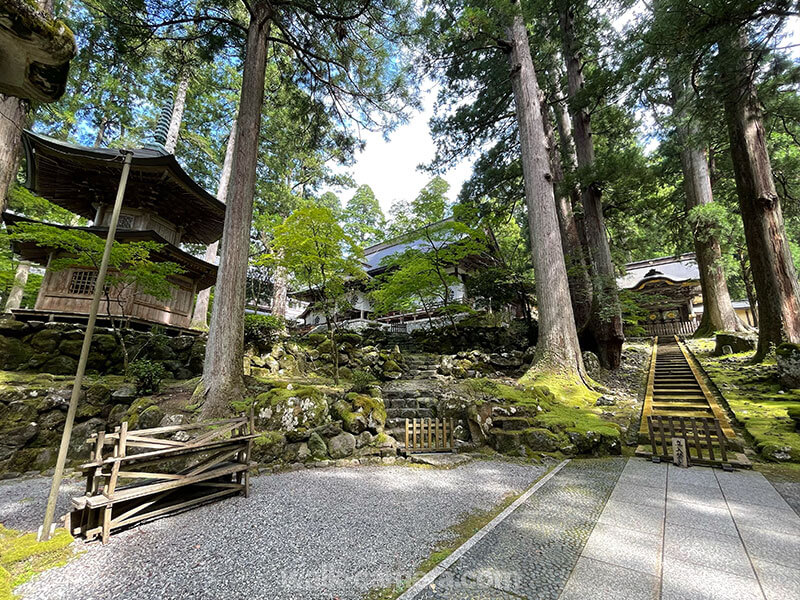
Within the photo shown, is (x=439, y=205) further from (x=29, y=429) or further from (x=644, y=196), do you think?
(x=29, y=429)

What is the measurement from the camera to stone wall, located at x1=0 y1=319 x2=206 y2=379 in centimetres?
651

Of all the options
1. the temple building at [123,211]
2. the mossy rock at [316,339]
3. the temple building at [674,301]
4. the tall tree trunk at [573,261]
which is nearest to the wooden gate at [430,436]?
the mossy rock at [316,339]

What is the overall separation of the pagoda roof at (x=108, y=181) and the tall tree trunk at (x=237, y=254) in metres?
3.70

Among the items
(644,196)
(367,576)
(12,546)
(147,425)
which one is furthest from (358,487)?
(644,196)

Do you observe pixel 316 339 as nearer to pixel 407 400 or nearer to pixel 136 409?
pixel 407 400

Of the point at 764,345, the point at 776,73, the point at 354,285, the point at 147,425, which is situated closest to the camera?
the point at 147,425

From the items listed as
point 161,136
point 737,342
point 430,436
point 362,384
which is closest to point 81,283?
point 161,136

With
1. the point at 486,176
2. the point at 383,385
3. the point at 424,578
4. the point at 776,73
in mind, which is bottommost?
the point at 424,578

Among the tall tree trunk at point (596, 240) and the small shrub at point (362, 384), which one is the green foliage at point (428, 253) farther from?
the small shrub at point (362, 384)

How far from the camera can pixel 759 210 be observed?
7.31 meters

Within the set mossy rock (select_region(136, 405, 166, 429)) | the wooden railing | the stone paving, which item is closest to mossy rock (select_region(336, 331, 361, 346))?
mossy rock (select_region(136, 405, 166, 429))

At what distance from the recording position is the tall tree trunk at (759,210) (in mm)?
6305

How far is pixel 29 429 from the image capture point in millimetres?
4867

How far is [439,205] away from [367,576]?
9.61 m
